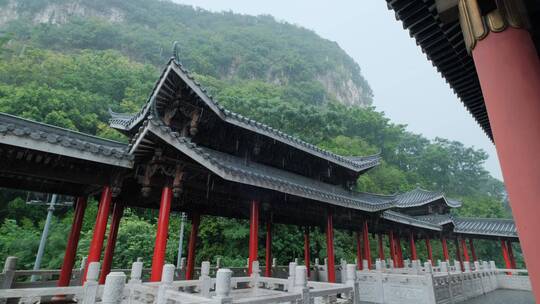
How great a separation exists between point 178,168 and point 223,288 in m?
3.73

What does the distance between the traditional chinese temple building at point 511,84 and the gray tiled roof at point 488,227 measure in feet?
81.1


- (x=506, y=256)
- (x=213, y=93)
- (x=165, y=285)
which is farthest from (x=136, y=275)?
(x=213, y=93)

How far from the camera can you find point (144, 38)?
57125mm

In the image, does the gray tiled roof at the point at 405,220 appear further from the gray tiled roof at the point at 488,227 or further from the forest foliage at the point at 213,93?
the forest foliage at the point at 213,93

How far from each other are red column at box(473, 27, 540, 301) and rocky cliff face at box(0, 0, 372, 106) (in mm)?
61691

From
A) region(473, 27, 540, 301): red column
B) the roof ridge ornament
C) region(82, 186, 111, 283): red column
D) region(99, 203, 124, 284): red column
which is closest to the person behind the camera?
region(473, 27, 540, 301): red column

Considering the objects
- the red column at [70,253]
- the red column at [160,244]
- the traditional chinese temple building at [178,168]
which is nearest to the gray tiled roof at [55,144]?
the traditional chinese temple building at [178,168]

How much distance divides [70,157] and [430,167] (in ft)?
185

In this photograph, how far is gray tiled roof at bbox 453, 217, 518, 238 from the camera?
72.8ft

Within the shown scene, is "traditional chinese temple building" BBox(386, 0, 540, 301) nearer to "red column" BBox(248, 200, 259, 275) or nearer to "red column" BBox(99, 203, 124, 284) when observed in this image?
"red column" BBox(248, 200, 259, 275)

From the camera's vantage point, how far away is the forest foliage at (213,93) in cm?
2197

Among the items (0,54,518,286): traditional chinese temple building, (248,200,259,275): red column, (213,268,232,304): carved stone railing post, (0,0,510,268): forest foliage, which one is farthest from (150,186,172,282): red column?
(0,0,510,268): forest foliage

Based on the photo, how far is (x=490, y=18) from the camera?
2.86 m

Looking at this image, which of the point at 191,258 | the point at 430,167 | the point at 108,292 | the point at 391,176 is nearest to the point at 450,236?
the point at 391,176
